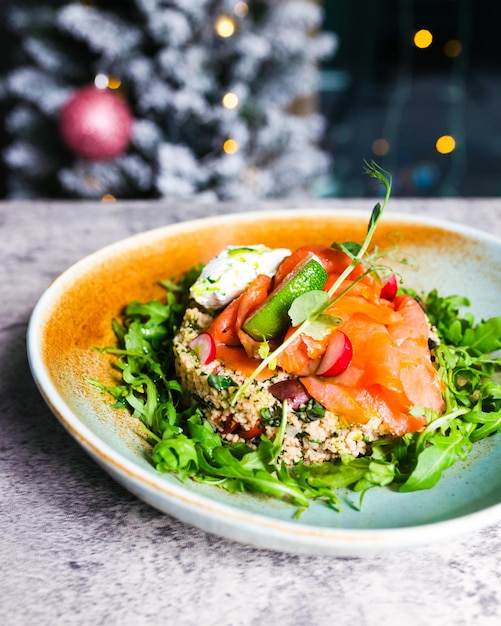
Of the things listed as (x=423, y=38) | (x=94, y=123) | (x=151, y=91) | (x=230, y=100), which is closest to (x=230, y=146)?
(x=230, y=100)

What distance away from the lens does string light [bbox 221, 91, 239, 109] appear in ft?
12.8

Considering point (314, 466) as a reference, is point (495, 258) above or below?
above

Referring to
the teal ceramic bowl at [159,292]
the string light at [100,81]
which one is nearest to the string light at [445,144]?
the string light at [100,81]

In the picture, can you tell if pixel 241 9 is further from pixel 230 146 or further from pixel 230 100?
pixel 230 146

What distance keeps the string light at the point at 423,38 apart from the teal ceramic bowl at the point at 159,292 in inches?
188

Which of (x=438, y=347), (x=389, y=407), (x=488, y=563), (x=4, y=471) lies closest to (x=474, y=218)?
(x=438, y=347)

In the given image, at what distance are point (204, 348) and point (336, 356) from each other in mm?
327

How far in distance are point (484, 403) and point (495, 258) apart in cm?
58

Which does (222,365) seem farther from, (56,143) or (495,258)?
(56,143)

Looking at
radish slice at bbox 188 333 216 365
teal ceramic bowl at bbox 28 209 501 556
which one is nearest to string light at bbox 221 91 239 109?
teal ceramic bowl at bbox 28 209 501 556

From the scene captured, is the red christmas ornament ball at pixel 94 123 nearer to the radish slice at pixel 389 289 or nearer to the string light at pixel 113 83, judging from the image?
the string light at pixel 113 83

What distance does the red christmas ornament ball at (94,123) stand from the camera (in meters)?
3.58

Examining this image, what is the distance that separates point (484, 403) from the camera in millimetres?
1551

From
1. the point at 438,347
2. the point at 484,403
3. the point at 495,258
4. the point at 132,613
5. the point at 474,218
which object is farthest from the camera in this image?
the point at 474,218
